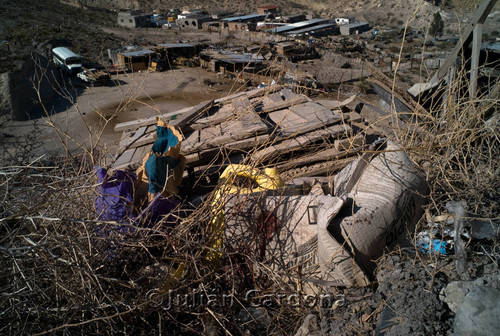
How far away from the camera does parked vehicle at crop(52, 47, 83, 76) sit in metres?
15.9

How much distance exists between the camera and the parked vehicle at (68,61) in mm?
15852

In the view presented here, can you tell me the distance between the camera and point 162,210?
289 centimetres

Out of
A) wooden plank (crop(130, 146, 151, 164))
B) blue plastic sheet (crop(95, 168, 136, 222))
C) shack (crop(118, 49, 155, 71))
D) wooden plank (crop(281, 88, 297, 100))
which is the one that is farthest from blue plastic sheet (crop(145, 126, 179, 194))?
shack (crop(118, 49, 155, 71))

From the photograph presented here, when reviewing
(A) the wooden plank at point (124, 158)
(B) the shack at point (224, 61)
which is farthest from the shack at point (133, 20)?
(A) the wooden plank at point (124, 158)

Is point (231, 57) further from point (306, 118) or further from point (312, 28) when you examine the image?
point (312, 28)

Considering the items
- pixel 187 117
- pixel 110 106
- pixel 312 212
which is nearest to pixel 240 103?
pixel 187 117

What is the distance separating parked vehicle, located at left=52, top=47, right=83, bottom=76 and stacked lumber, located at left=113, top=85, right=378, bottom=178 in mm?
13443

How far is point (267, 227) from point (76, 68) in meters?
16.6

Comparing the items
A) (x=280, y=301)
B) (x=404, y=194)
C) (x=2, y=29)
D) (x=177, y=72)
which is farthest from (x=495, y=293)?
(x=2, y=29)

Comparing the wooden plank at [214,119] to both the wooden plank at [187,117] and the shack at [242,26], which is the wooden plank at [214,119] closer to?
the wooden plank at [187,117]

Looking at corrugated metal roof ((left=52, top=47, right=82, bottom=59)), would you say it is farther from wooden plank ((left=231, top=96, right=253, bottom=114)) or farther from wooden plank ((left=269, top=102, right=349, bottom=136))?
wooden plank ((left=269, top=102, right=349, bottom=136))

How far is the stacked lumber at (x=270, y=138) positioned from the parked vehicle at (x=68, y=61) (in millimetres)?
13443

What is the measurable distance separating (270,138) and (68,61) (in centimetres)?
1620

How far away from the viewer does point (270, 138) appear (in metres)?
3.79
